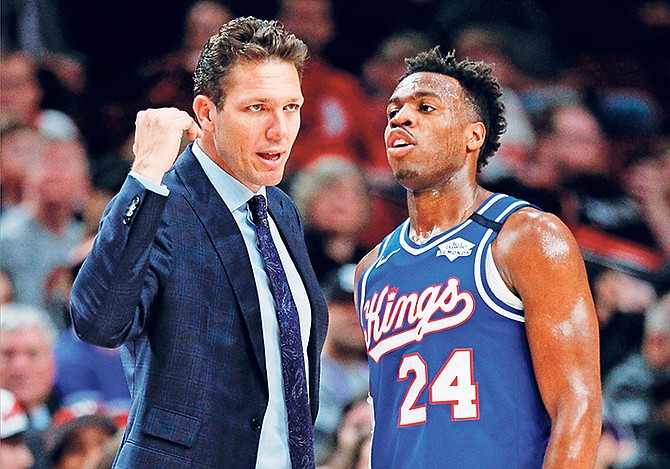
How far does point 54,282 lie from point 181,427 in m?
3.30

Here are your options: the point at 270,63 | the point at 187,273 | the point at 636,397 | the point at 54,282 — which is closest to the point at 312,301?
the point at 187,273

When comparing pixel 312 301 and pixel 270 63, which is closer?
pixel 270 63

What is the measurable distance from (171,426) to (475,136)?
49.1 inches

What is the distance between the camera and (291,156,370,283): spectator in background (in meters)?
6.24

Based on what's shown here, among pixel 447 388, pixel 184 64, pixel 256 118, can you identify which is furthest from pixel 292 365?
pixel 184 64

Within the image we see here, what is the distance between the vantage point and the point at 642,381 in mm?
6297

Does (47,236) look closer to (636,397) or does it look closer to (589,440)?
(636,397)

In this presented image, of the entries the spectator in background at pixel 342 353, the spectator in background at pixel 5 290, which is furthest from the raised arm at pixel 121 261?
the spectator in background at pixel 5 290

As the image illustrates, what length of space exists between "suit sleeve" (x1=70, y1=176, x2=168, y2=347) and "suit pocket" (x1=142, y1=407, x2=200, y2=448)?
0.23m

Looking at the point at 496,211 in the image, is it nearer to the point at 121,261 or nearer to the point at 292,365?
the point at 292,365

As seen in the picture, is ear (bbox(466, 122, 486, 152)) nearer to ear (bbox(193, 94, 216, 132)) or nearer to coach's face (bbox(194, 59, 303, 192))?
coach's face (bbox(194, 59, 303, 192))

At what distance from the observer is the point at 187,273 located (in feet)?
9.59

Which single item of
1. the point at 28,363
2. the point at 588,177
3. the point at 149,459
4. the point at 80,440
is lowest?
the point at 149,459

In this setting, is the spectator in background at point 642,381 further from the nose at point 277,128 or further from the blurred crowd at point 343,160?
the nose at point 277,128
